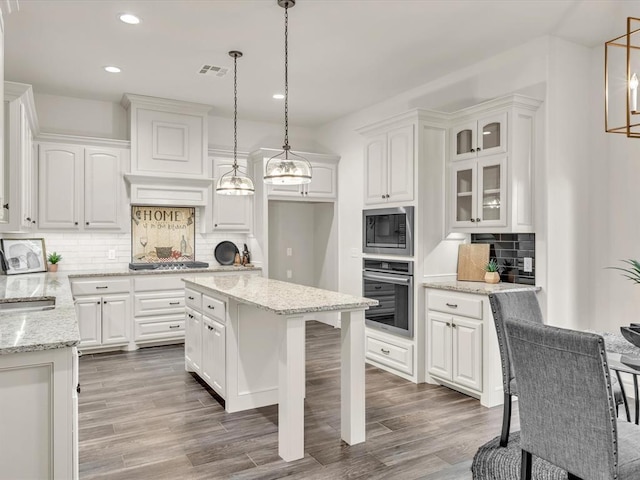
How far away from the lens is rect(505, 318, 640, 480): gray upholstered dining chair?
1706 mm

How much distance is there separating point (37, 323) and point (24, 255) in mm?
3320

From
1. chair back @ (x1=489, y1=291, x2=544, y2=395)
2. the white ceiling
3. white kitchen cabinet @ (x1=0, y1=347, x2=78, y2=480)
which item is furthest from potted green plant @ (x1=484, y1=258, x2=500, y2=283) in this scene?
white kitchen cabinet @ (x1=0, y1=347, x2=78, y2=480)

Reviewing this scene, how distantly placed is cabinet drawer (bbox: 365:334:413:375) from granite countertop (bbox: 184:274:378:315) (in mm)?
1365

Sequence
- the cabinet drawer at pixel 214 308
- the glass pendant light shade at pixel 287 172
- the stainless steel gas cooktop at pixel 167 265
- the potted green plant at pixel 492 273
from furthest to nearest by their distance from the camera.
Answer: the stainless steel gas cooktop at pixel 167 265, the potted green plant at pixel 492 273, the cabinet drawer at pixel 214 308, the glass pendant light shade at pixel 287 172

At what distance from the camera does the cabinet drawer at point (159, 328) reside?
535 cm

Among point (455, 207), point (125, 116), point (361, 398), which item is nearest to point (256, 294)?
point (361, 398)

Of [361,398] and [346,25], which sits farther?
[346,25]

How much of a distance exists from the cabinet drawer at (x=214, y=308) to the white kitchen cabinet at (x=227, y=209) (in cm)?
232

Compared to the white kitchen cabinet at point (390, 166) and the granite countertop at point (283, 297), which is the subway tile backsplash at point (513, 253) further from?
the granite countertop at point (283, 297)

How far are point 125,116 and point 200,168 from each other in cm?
111

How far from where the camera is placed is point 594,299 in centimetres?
400

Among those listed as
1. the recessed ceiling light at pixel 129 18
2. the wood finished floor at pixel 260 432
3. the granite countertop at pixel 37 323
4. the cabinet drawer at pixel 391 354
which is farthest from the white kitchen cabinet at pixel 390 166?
the granite countertop at pixel 37 323

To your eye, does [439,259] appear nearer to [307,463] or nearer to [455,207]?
[455,207]

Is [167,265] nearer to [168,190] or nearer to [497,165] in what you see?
[168,190]
